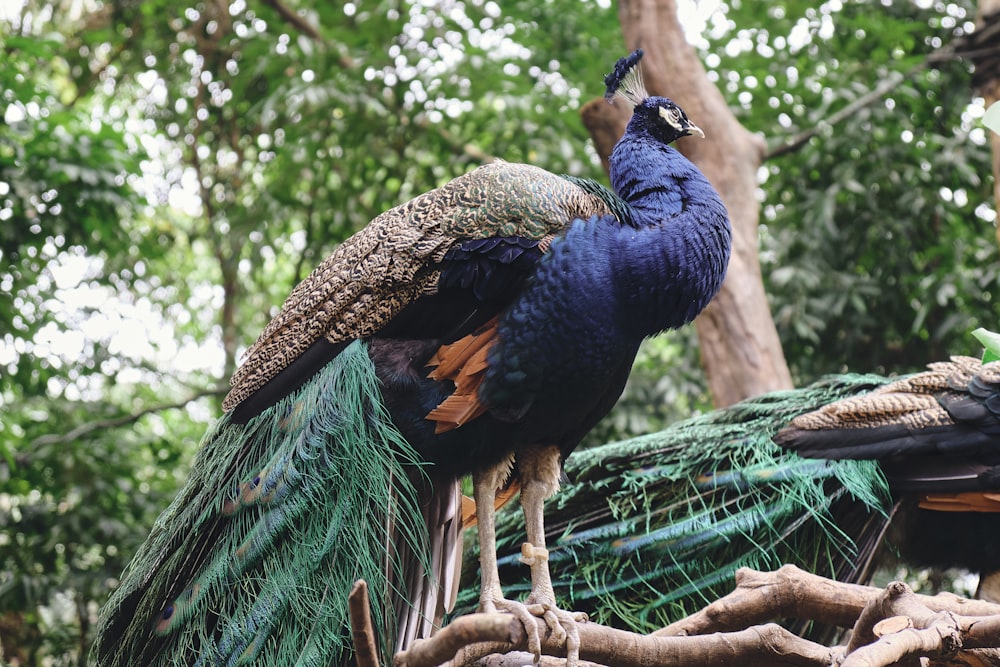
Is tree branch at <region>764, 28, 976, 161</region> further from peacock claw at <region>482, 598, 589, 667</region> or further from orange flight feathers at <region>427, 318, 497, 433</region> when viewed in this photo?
peacock claw at <region>482, 598, 589, 667</region>

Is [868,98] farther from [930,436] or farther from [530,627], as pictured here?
[530,627]

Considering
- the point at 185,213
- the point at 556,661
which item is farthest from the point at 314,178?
the point at 556,661

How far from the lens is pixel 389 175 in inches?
236

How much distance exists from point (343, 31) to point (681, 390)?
2.74 m

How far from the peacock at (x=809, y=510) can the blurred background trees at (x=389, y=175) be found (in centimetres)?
163

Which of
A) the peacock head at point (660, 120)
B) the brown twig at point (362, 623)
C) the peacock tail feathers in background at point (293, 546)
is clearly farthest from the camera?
the peacock head at point (660, 120)

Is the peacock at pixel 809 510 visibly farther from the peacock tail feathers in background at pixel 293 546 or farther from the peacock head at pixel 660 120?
the peacock head at pixel 660 120

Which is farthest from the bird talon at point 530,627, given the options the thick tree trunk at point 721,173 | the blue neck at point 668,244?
the thick tree trunk at point 721,173

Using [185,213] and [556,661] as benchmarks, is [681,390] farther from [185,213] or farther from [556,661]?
[185,213]

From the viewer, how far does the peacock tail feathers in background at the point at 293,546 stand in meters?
2.49

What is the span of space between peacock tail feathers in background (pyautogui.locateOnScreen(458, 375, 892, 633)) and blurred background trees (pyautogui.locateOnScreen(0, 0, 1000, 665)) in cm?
176

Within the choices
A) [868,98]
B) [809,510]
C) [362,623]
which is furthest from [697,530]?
[868,98]

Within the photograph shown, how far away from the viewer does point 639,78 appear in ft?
10.3

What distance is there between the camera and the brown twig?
1.68 metres
